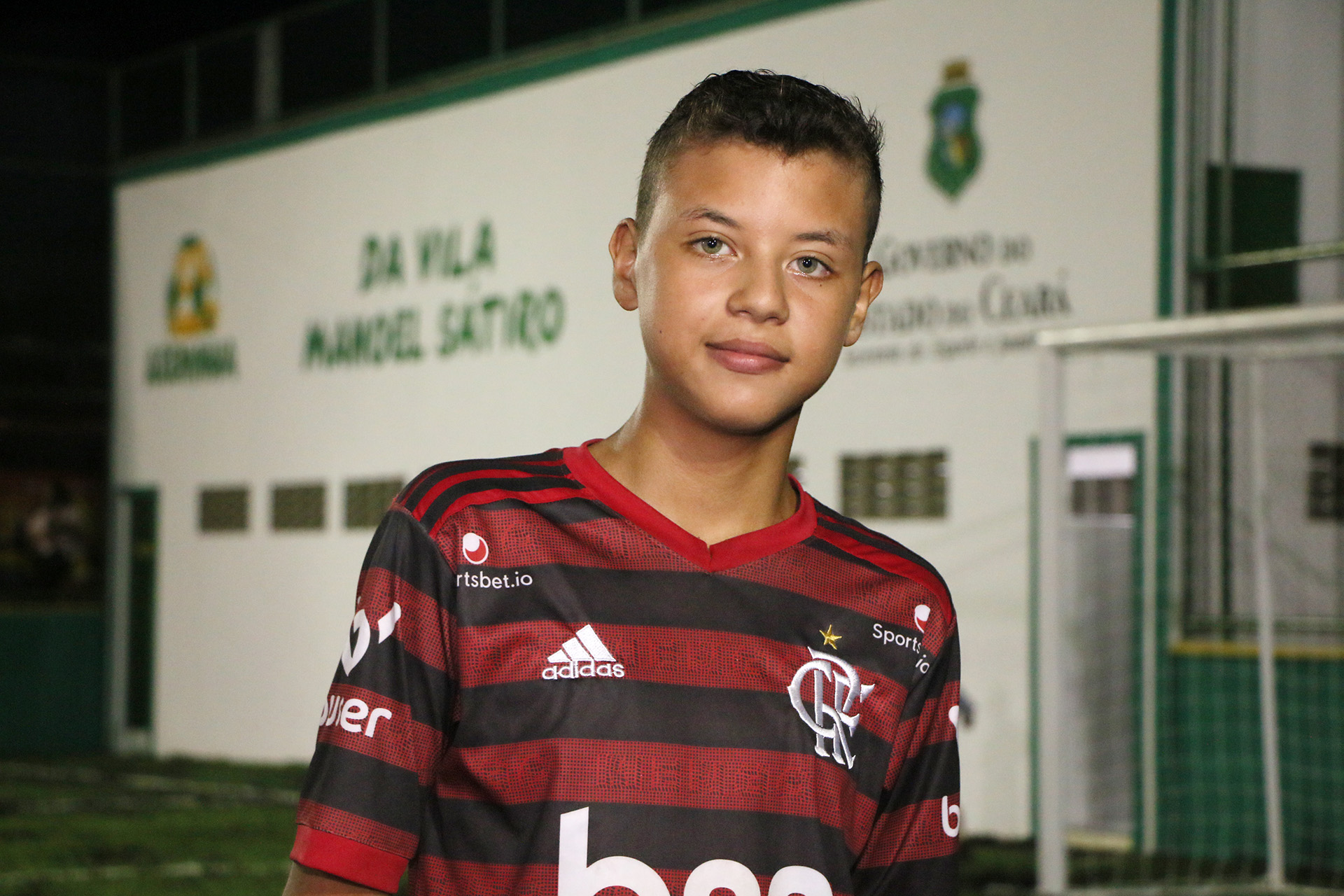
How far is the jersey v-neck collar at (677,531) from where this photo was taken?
148 centimetres

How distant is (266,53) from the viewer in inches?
500

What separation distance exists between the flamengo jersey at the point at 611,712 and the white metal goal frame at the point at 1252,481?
15.3 ft

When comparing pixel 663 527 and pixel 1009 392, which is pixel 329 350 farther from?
pixel 663 527

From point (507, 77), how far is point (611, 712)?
9.85 m

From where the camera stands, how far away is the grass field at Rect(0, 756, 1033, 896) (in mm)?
6863

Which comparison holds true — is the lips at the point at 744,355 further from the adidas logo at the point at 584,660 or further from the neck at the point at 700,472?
the adidas logo at the point at 584,660

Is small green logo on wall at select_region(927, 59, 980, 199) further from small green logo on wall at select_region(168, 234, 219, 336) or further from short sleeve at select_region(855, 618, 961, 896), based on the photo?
short sleeve at select_region(855, 618, 961, 896)

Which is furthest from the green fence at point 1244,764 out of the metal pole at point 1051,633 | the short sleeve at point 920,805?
the short sleeve at point 920,805

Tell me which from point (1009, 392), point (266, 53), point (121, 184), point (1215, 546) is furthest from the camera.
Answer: point (121, 184)

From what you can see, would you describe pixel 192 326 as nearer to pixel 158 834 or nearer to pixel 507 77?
pixel 507 77

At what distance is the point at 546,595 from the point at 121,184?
530 inches

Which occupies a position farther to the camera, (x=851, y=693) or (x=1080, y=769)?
(x=1080, y=769)

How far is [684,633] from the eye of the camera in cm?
144

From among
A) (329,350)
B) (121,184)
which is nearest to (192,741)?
(329,350)
